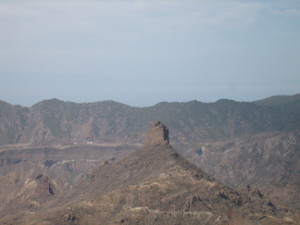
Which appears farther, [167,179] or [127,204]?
[167,179]

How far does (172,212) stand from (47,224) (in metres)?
31.2

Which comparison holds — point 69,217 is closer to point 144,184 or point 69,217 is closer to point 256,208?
point 144,184

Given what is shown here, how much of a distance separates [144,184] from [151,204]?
10872mm

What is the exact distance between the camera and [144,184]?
7559 inches

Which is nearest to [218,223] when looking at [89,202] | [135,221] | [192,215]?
[192,215]

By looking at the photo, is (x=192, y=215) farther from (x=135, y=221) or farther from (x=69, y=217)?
(x=69, y=217)

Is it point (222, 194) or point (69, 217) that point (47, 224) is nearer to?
point (69, 217)

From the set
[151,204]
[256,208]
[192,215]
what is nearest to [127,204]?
[151,204]

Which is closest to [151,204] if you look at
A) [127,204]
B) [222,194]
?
[127,204]

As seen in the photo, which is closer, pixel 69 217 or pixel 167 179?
pixel 69 217

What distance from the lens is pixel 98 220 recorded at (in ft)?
581

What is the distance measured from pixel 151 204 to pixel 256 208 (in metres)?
29.7

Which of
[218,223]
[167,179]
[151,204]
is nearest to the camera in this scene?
[218,223]

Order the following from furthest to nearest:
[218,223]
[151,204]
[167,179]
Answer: [167,179] → [151,204] → [218,223]
